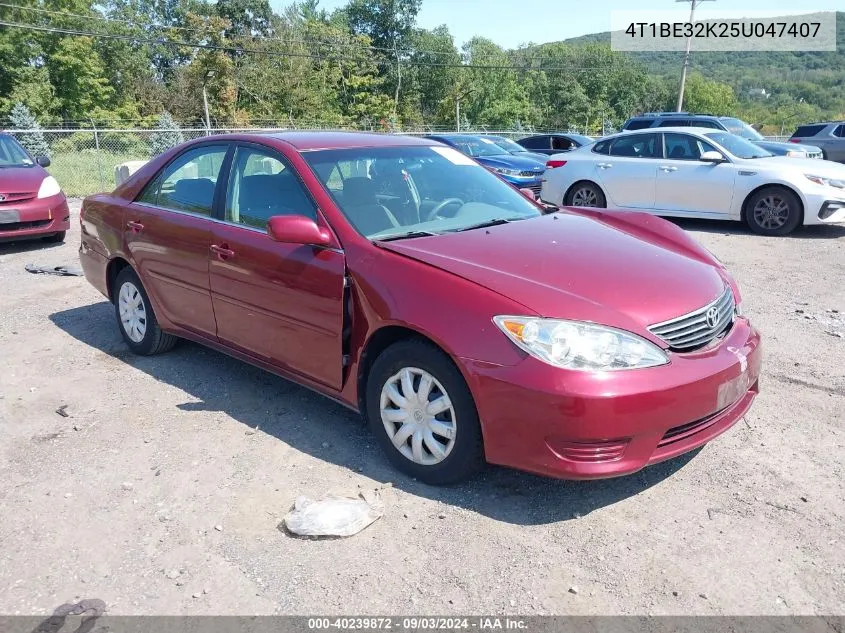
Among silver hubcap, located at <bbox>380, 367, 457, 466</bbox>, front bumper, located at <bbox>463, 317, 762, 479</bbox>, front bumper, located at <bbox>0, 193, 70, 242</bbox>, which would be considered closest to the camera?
front bumper, located at <bbox>463, 317, 762, 479</bbox>

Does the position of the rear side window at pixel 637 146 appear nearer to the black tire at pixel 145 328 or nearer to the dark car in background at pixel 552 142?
the dark car in background at pixel 552 142

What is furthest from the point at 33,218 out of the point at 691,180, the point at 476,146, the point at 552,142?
the point at 552,142

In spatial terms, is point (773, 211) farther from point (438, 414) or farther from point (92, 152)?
point (92, 152)

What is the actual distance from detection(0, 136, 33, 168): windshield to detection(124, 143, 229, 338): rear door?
20.0 feet

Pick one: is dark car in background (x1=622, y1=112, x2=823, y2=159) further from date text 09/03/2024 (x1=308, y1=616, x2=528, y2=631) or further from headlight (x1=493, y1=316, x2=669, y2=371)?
date text 09/03/2024 (x1=308, y1=616, x2=528, y2=631)

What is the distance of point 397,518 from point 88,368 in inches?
122

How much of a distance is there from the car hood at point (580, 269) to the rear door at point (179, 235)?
5.08 ft

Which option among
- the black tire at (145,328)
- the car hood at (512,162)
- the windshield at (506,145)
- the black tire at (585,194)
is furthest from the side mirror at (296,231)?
the windshield at (506,145)

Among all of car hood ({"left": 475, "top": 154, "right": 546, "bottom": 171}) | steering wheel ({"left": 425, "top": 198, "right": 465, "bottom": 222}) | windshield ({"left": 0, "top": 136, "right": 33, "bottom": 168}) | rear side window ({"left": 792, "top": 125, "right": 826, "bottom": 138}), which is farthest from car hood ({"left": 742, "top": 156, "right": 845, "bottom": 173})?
rear side window ({"left": 792, "top": 125, "right": 826, "bottom": 138})

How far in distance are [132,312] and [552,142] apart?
1556cm

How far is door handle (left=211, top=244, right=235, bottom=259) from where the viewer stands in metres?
4.02

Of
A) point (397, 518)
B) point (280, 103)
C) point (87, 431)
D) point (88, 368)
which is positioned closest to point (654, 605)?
point (397, 518)

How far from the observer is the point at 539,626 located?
238 centimetres

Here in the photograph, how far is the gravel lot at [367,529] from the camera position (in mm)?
2553
